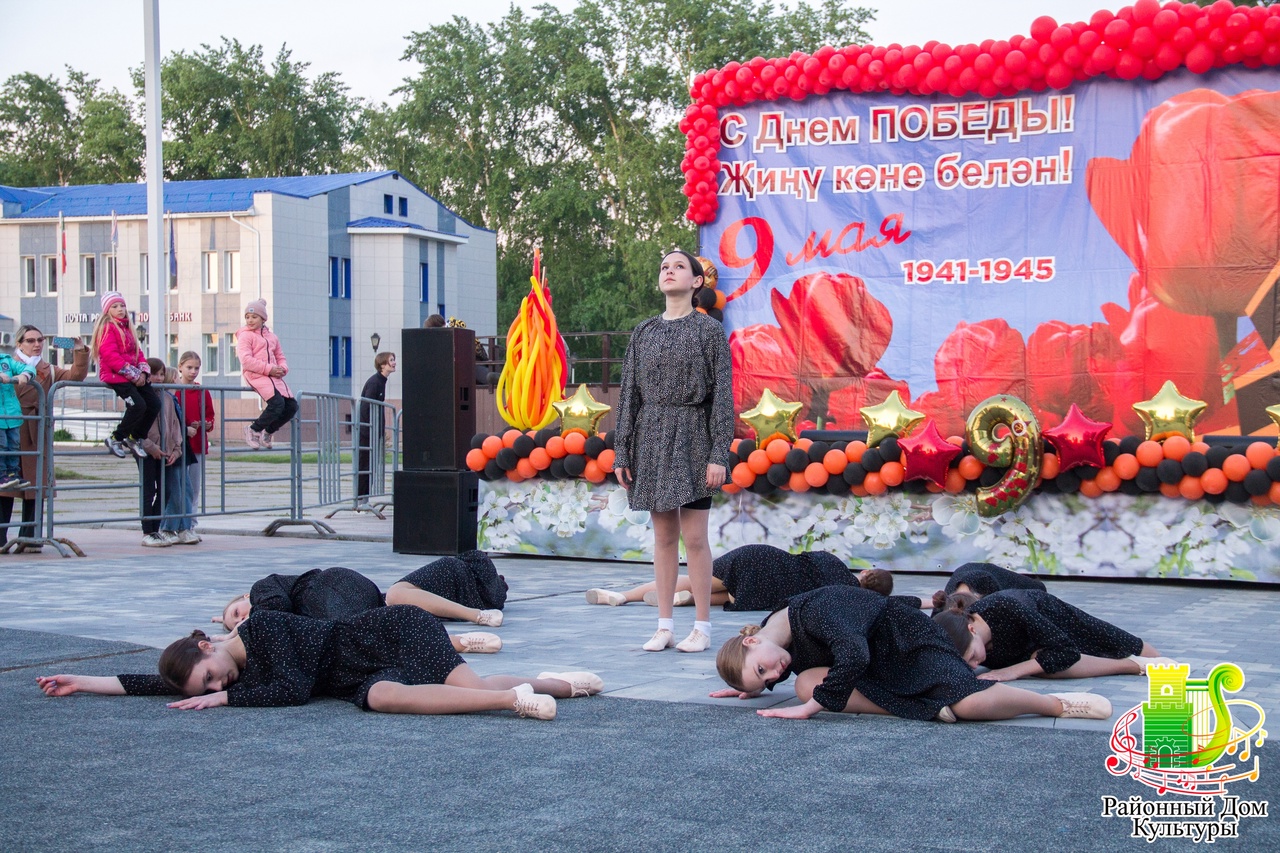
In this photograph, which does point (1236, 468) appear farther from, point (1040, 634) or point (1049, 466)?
point (1040, 634)

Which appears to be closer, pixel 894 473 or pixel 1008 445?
pixel 1008 445

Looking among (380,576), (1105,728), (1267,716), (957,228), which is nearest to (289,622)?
(1105,728)

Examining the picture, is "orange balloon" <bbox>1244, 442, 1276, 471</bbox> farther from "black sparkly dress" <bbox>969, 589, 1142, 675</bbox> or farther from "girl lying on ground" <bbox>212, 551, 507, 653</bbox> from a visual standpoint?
"girl lying on ground" <bbox>212, 551, 507, 653</bbox>

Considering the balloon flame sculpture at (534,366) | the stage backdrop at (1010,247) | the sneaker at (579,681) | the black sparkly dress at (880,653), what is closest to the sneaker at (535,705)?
the sneaker at (579,681)

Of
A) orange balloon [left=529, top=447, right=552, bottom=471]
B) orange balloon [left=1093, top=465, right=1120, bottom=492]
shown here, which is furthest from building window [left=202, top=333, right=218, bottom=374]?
orange balloon [left=1093, top=465, right=1120, bottom=492]

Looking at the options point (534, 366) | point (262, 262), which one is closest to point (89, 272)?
point (262, 262)

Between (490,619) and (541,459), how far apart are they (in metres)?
3.12

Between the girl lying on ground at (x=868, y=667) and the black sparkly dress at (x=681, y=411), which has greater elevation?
the black sparkly dress at (x=681, y=411)

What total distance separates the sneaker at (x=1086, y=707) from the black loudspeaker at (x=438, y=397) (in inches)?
232

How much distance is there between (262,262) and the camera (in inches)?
1578

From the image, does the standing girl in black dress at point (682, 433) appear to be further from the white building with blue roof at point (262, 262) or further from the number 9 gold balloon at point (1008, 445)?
the white building with blue roof at point (262, 262)

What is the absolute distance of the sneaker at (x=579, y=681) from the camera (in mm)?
4590

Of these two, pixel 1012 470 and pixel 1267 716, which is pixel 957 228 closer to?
pixel 1012 470

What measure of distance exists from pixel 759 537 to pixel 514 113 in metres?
37.3
